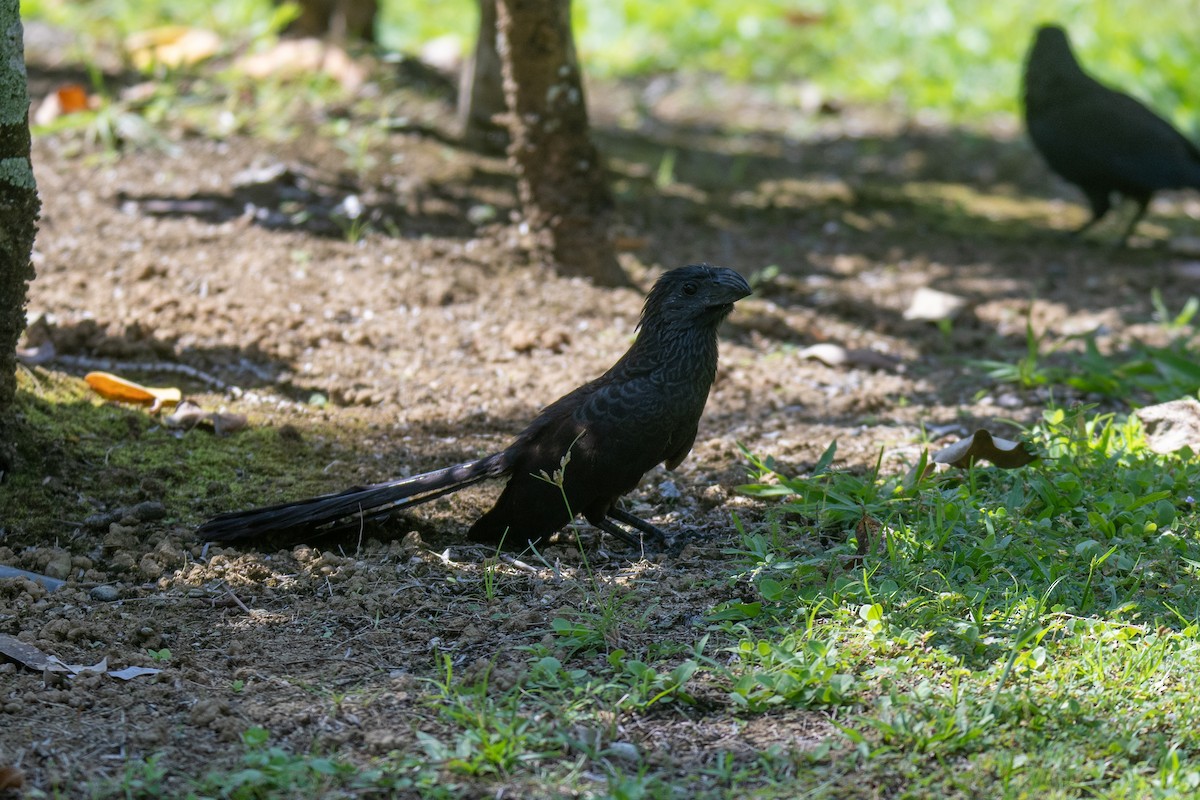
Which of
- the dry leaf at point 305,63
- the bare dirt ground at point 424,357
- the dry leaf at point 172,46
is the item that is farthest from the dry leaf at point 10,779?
the dry leaf at point 172,46

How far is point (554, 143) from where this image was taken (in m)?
5.91

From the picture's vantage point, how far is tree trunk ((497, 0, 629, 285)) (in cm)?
577

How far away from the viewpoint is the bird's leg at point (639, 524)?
12.9 ft

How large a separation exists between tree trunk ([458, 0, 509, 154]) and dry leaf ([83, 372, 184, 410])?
3060 mm

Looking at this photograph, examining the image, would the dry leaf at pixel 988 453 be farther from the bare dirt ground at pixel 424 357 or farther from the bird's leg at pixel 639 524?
the bird's leg at pixel 639 524

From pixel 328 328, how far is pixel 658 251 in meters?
2.15

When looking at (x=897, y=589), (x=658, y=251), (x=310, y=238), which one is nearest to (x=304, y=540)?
(x=897, y=589)

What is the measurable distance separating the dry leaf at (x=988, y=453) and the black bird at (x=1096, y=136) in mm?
4498

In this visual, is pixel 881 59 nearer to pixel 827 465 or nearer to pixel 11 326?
pixel 827 465

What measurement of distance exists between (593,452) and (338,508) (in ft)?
2.66

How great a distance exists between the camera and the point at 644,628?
3.22 m

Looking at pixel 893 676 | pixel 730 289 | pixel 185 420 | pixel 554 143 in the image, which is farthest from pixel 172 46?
pixel 893 676

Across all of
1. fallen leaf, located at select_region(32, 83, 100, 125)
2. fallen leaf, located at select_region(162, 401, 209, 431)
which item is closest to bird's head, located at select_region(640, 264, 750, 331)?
fallen leaf, located at select_region(162, 401, 209, 431)

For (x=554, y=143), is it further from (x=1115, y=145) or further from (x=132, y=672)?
(x=1115, y=145)
